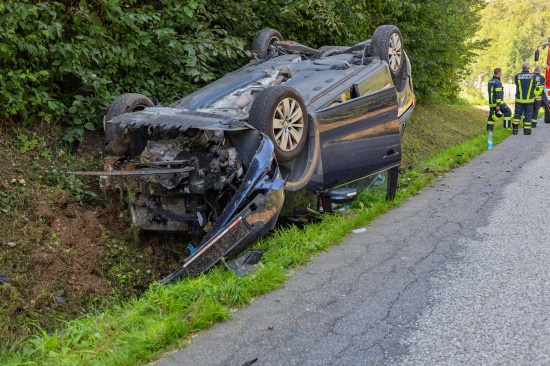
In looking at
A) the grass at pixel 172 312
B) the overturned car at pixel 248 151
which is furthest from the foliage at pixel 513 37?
the grass at pixel 172 312

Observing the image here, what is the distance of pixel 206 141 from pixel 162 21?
95.5 inches

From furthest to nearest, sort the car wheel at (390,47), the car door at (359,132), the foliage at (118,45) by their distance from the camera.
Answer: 1. the car wheel at (390,47)
2. the foliage at (118,45)
3. the car door at (359,132)

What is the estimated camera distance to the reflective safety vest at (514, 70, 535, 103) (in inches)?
492

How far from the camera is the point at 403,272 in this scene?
4.02 metres

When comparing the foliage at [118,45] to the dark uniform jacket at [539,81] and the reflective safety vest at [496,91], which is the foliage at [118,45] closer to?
the reflective safety vest at [496,91]

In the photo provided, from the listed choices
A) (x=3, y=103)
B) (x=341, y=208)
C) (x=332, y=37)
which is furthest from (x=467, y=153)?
(x=3, y=103)

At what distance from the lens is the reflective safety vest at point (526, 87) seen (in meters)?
12.5

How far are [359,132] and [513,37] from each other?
3386 inches

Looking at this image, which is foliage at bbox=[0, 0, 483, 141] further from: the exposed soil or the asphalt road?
the asphalt road

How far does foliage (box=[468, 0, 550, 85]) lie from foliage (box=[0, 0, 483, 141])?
68.7 metres

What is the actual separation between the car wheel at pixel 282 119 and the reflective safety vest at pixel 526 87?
31.3 feet

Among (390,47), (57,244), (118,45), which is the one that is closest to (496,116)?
(390,47)

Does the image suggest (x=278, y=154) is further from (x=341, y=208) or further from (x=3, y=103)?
(x=3, y=103)

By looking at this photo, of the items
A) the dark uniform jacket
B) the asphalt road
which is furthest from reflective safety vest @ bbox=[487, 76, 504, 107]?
the asphalt road
